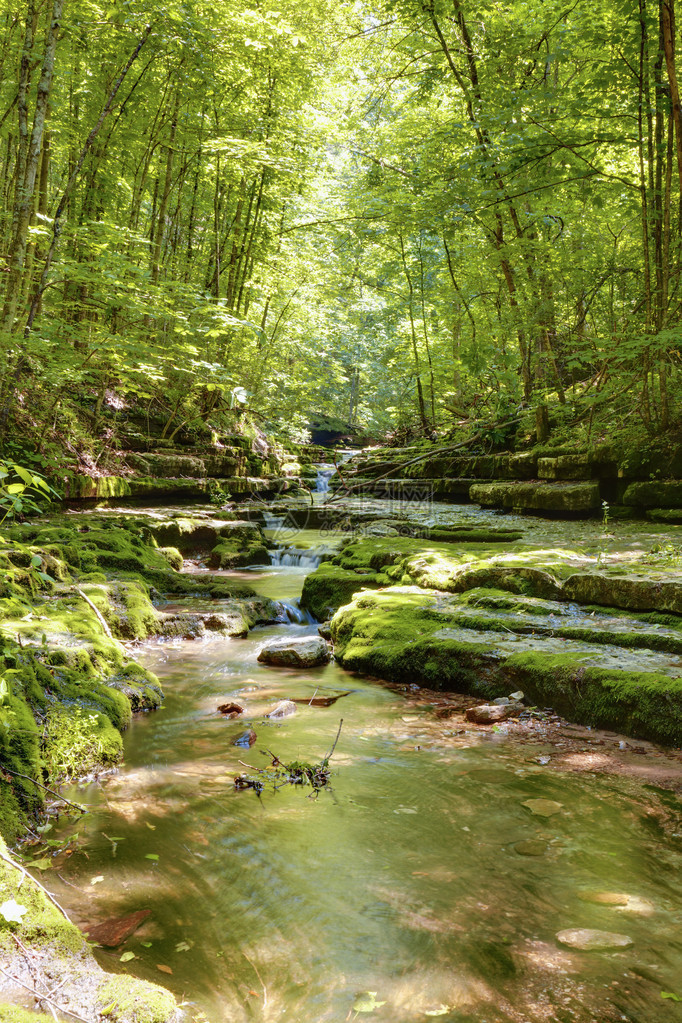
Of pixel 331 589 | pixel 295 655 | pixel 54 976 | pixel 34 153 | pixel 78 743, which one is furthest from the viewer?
pixel 331 589

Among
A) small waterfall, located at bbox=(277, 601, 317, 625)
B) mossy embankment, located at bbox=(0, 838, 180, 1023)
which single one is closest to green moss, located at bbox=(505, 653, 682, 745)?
mossy embankment, located at bbox=(0, 838, 180, 1023)

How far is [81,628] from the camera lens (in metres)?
4.68

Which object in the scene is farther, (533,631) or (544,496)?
(544,496)

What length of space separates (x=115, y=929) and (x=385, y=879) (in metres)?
1.07

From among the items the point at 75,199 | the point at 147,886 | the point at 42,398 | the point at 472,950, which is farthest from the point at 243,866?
the point at 75,199

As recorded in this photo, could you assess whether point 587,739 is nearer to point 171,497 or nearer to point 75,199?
point 171,497

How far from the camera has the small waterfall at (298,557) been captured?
388 inches

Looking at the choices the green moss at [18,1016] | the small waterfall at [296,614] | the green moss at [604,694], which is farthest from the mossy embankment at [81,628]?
the green moss at [604,694]

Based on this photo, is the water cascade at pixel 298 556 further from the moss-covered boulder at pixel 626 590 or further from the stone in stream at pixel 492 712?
the stone in stream at pixel 492 712

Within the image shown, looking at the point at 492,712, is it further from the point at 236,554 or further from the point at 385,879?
the point at 236,554

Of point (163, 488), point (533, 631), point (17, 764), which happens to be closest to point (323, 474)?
point (163, 488)

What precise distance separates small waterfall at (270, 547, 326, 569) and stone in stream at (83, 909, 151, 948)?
7596 millimetres

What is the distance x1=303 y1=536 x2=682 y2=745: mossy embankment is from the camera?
3816 millimetres

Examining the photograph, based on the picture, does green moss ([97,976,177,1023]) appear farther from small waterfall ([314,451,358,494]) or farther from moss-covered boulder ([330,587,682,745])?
small waterfall ([314,451,358,494])
